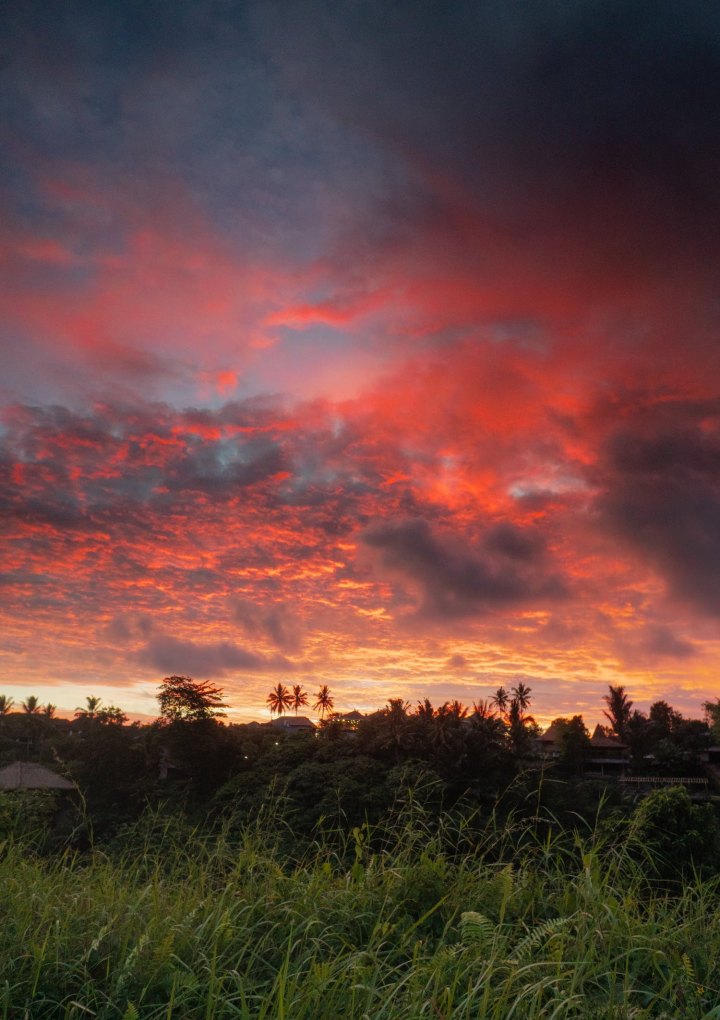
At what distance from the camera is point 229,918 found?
3.36m

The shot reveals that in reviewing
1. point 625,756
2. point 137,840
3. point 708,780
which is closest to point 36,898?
point 137,840

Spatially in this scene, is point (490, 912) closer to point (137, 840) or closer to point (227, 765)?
point (137, 840)

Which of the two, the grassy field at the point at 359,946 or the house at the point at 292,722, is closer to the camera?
the grassy field at the point at 359,946

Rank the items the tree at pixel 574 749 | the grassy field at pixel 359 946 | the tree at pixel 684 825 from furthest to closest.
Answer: the tree at pixel 574 749 → the tree at pixel 684 825 → the grassy field at pixel 359 946

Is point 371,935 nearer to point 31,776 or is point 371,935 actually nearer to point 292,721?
point 31,776

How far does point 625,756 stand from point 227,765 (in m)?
36.9

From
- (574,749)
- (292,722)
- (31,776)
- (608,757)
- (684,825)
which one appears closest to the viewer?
(684,825)

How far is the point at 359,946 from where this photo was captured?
347cm

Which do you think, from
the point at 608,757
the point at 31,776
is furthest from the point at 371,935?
the point at 608,757

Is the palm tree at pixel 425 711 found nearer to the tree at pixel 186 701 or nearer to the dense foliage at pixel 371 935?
the tree at pixel 186 701

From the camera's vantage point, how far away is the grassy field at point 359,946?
2.57 meters

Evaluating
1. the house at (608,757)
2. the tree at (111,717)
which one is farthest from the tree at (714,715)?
the tree at (111,717)

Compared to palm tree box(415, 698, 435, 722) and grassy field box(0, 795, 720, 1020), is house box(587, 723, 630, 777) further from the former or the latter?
grassy field box(0, 795, 720, 1020)

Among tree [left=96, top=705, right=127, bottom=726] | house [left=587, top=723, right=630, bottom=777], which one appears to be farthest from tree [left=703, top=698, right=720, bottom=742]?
tree [left=96, top=705, right=127, bottom=726]
